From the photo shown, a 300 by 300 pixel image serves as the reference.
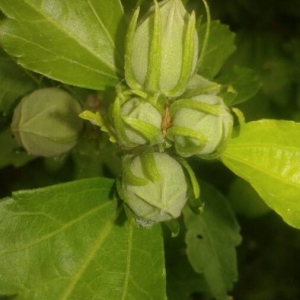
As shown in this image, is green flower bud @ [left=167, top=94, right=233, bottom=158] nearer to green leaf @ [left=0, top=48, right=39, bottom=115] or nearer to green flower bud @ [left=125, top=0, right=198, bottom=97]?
green flower bud @ [left=125, top=0, right=198, bottom=97]

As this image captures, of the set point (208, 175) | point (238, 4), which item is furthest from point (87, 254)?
point (238, 4)

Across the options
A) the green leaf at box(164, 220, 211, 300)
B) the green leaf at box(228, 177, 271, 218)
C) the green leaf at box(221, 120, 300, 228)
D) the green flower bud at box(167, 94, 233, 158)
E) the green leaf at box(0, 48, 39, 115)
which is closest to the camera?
the green flower bud at box(167, 94, 233, 158)

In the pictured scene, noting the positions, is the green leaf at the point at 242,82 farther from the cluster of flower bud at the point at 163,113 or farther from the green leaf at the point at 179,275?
the green leaf at the point at 179,275

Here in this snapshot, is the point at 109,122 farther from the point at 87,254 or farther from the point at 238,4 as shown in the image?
the point at 238,4

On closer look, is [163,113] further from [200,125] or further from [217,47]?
[217,47]

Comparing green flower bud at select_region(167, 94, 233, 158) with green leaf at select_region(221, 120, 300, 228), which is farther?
green leaf at select_region(221, 120, 300, 228)

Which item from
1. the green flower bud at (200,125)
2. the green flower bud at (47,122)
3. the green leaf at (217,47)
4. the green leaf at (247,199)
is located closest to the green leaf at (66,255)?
the green flower bud at (47,122)

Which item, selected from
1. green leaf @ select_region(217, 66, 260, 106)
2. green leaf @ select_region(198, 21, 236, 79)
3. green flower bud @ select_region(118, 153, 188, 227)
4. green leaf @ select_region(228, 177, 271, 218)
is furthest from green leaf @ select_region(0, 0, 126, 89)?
green leaf @ select_region(228, 177, 271, 218)
